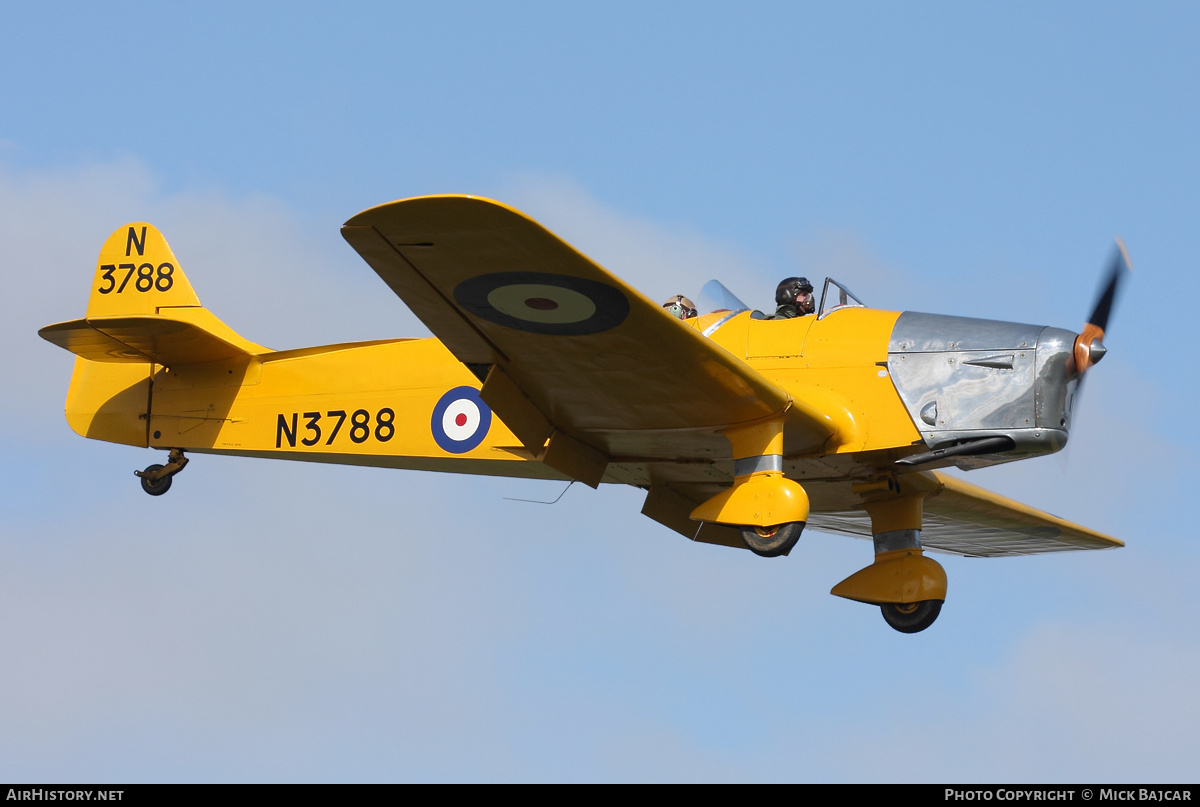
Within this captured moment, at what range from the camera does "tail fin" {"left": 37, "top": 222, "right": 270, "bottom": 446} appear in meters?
13.6

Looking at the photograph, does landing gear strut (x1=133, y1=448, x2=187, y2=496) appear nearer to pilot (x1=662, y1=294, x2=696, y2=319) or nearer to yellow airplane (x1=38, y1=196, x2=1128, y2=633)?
yellow airplane (x1=38, y1=196, x2=1128, y2=633)

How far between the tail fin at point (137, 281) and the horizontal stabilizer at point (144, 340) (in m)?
0.95

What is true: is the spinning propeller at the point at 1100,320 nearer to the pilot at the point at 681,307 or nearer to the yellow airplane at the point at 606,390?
the yellow airplane at the point at 606,390

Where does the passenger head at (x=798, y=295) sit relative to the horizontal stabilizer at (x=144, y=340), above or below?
above

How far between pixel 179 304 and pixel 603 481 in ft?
15.5

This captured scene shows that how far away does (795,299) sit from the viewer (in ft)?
40.2

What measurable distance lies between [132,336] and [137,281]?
1467mm

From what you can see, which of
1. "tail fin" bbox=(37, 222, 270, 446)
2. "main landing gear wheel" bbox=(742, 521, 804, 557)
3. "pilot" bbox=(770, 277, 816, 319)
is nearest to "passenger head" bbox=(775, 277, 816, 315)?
"pilot" bbox=(770, 277, 816, 319)

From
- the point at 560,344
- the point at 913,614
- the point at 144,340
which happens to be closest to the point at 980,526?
the point at 913,614

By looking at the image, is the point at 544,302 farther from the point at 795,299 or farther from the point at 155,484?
the point at 155,484

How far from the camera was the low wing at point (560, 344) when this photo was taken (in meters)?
9.42

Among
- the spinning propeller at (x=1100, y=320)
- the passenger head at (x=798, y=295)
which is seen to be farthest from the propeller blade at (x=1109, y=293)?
the passenger head at (x=798, y=295)

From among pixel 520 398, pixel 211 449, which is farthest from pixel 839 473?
pixel 211 449
